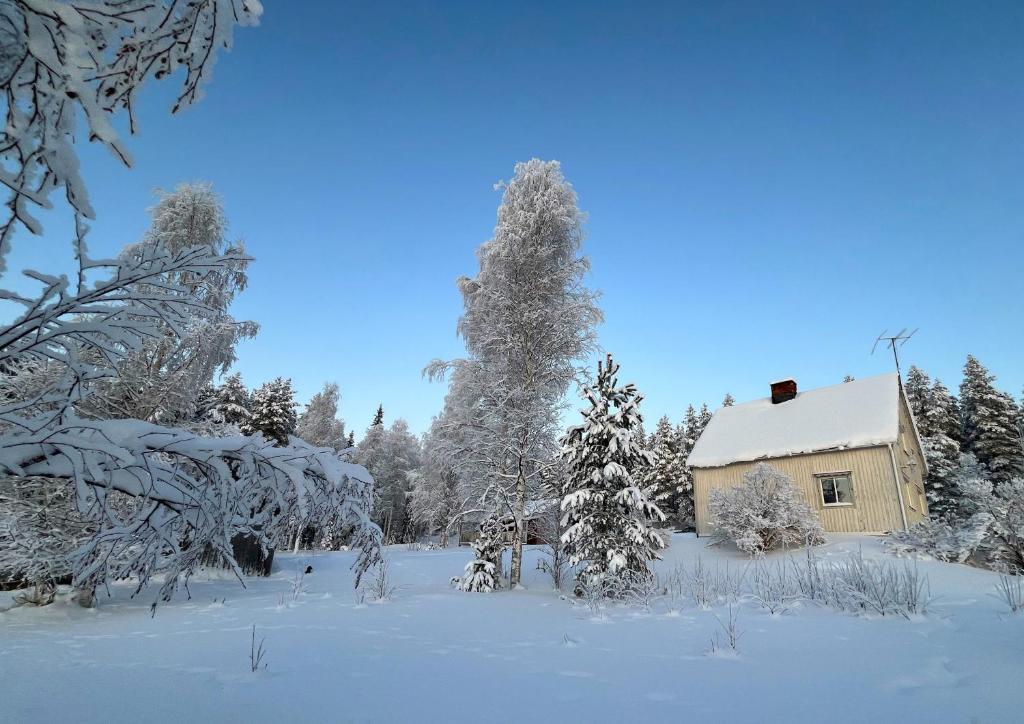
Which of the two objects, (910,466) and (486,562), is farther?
(910,466)

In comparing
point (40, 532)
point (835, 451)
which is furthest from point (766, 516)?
point (40, 532)

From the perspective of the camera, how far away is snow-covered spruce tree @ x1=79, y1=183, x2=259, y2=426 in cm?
908

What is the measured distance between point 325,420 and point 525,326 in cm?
2517

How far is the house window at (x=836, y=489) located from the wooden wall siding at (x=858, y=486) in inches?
5.7

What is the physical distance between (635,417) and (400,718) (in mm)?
7159

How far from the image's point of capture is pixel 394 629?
20.2ft

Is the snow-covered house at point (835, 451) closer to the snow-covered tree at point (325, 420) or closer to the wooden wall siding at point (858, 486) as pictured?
the wooden wall siding at point (858, 486)

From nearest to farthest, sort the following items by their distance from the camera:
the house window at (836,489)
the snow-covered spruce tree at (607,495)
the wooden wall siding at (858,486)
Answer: the snow-covered spruce tree at (607,495) < the wooden wall siding at (858,486) < the house window at (836,489)

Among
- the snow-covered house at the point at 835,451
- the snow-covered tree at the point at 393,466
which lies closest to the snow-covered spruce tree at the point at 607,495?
the snow-covered house at the point at 835,451

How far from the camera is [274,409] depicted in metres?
27.2

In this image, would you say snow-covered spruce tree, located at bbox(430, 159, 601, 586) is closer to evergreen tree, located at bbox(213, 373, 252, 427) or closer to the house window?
the house window

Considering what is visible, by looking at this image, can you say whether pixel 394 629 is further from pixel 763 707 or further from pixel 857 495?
pixel 857 495

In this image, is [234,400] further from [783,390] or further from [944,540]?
[944,540]

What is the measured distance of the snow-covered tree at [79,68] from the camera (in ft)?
4.66
